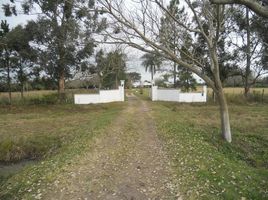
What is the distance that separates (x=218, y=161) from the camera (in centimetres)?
710

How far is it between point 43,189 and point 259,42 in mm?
26716

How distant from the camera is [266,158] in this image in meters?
8.34

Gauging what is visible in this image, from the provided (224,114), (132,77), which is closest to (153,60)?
(224,114)

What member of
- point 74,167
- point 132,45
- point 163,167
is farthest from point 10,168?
point 132,45

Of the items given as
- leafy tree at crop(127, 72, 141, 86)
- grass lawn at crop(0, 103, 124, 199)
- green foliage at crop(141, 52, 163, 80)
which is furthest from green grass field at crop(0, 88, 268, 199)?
leafy tree at crop(127, 72, 141, 86)

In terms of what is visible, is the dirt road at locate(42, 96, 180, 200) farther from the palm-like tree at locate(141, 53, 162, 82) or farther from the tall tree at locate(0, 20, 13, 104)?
the tall tree at locate(0, 20, 13, 104)

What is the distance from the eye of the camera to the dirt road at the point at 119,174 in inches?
208

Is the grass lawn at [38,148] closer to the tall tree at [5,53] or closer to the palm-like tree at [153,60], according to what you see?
the palm-like tree at [153,60]

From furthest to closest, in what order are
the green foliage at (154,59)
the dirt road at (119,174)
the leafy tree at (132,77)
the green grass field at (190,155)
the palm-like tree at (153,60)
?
the leafy tree at (132,77), the palm-like tree at (153,60), the green foliage at (154,59), the green grass field at (190,155), the dirt road at (119,174)

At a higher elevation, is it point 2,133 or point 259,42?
point 259,42

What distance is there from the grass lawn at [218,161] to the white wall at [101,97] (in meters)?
15.3

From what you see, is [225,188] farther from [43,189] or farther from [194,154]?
[43,189]

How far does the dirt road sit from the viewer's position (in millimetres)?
5289

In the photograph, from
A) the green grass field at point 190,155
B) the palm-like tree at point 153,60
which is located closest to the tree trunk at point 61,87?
the palm-like tree at point 153,60
